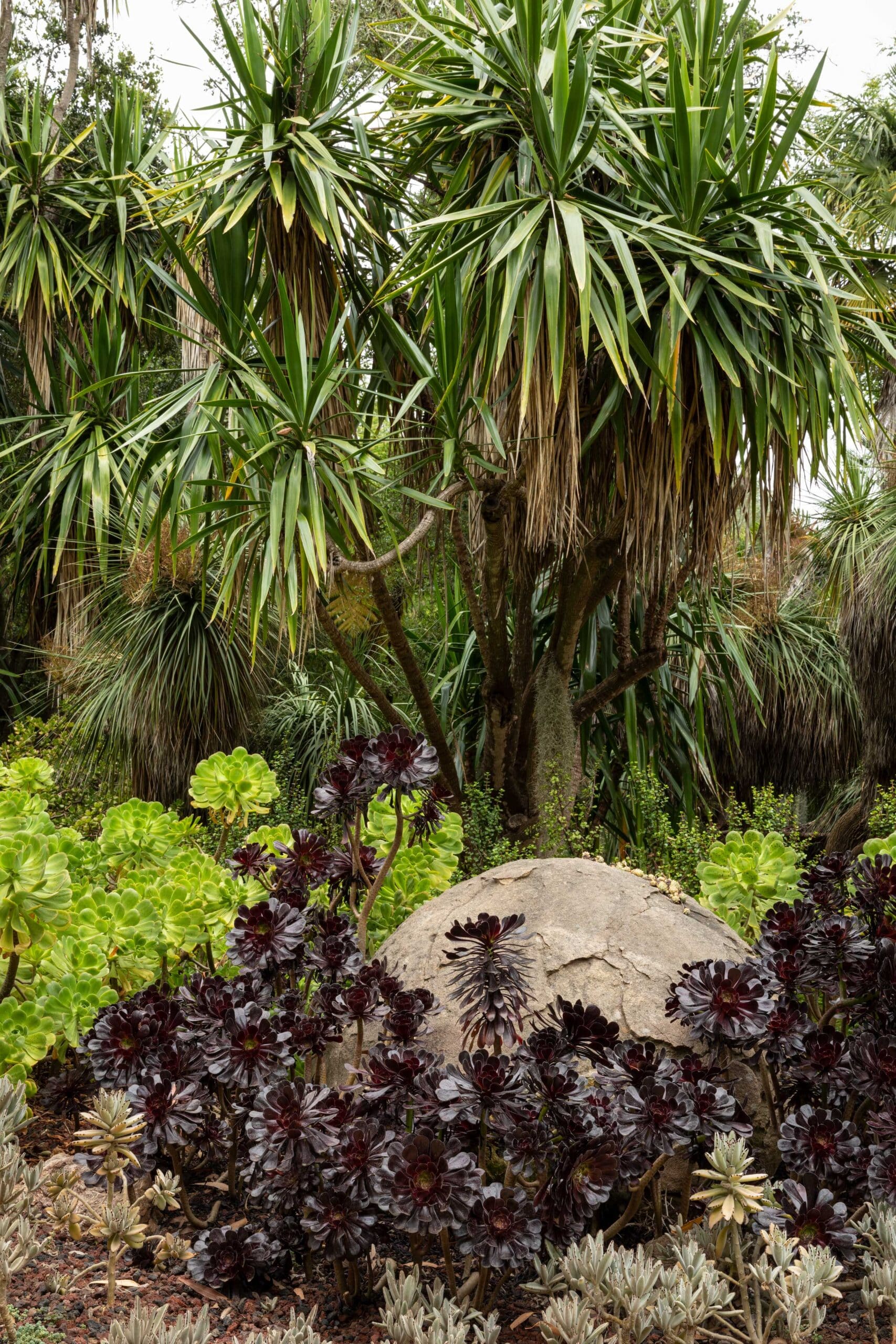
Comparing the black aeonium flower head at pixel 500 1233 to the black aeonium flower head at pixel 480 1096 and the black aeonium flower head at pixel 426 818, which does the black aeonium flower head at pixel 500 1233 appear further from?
the black aeonium flower head at pixel 426 818

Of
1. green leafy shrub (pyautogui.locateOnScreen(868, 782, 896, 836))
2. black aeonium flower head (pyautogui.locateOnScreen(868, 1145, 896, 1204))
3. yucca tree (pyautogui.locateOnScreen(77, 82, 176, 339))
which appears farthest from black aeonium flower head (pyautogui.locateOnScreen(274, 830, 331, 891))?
yucca tree (pyautogui.locateOnScreen(77, 82, 176, 339))

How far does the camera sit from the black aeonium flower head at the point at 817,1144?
69.9 inches

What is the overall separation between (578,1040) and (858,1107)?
0.68 meters

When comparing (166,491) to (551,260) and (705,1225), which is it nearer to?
(551,260)

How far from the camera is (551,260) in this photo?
126 inches

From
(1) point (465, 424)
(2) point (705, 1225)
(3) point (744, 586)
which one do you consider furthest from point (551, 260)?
(3) point (744, 586)

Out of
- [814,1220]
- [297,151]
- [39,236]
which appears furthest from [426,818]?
[39,236]

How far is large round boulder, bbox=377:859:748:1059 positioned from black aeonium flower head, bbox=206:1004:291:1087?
1.31 feet

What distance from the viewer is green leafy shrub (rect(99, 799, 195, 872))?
2637 millimetres

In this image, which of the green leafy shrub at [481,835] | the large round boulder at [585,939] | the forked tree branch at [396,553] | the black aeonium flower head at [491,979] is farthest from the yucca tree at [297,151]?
the black aeonium flower head at [491,979]

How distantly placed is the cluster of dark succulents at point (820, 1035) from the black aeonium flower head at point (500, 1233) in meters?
0.43

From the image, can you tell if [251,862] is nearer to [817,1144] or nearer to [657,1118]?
[657,1118]

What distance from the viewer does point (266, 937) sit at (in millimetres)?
2033

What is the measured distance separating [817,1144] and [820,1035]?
20cm
